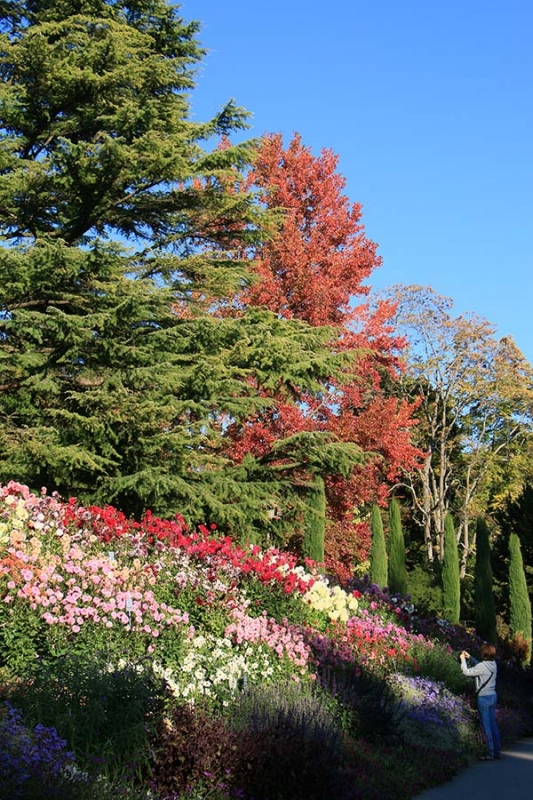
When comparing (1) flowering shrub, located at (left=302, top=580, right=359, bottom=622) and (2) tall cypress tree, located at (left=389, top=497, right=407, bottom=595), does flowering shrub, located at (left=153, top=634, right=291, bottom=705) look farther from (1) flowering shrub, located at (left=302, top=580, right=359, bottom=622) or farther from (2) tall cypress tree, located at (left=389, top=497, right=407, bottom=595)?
(2) tall cypress tree, located at (left=389, top=497, right=407, bottom=595)

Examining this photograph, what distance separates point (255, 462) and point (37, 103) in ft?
23.2

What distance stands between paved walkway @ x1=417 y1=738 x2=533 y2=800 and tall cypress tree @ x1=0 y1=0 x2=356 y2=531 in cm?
527

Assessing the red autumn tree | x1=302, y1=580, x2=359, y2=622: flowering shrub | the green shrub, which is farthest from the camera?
the red autumn tree

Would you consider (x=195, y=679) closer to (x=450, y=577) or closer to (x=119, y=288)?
(x=119, y=288)

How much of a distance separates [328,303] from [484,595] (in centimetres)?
1312

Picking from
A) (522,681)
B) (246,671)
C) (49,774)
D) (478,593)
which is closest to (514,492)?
(478,593)

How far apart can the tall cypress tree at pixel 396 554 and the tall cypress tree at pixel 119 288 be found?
1499 cm

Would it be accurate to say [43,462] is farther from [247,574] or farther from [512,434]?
[512,434]

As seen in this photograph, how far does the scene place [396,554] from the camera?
2848 centimetres

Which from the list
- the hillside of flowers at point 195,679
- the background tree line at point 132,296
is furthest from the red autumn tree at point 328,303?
the hillside of flowers at point 195,679

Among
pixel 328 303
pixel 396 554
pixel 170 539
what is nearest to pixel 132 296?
pixel 170 539

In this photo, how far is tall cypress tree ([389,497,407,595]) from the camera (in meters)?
28.1

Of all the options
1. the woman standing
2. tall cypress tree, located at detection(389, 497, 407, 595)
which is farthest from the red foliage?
tall cypress tree, located at detection(389, 497, 407, 595)

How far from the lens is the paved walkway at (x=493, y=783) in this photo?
7.14 meters
